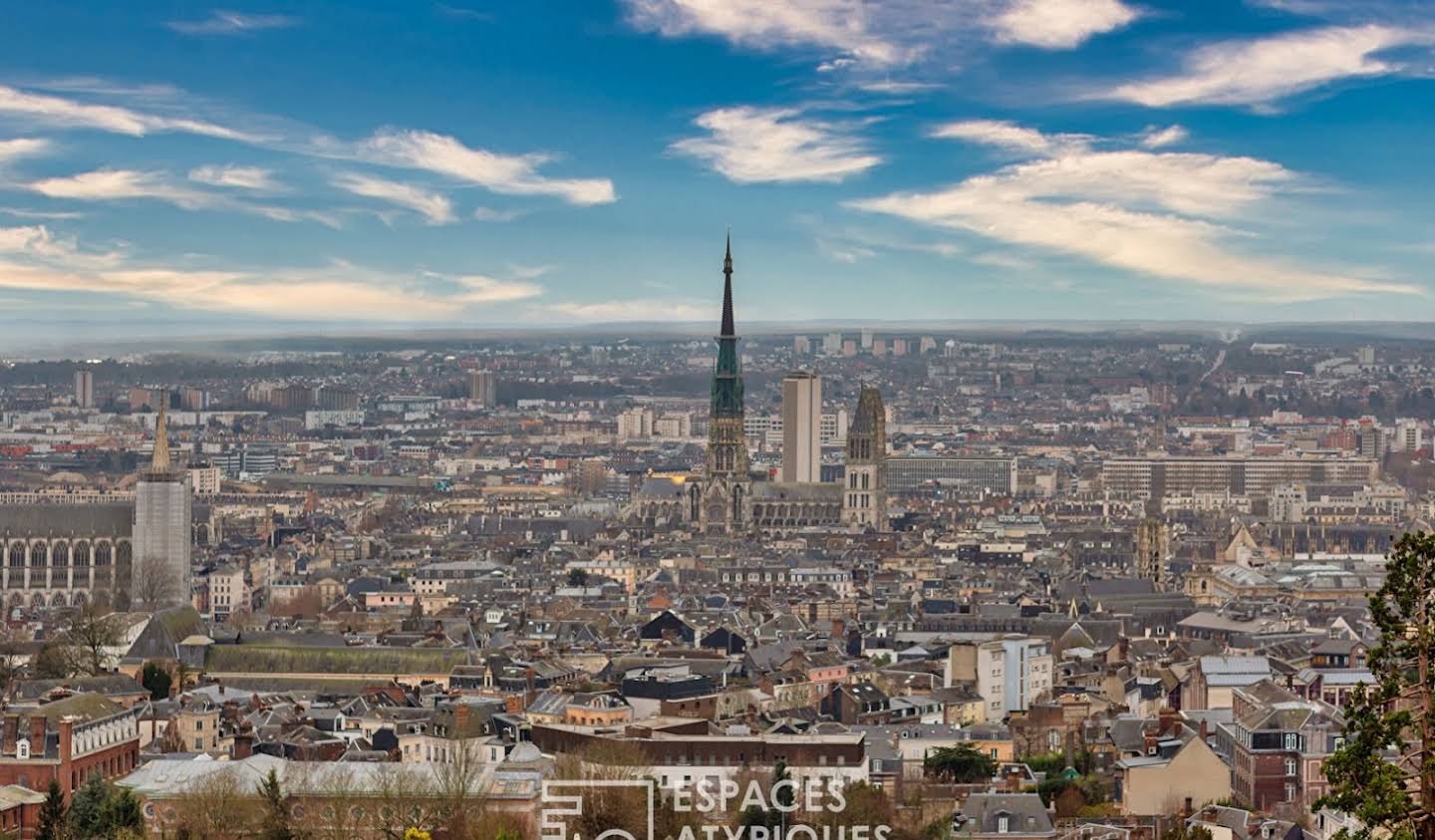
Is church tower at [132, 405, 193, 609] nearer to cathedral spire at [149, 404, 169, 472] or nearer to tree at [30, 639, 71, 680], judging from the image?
cathedral spire at [149, 404, 169, 472]

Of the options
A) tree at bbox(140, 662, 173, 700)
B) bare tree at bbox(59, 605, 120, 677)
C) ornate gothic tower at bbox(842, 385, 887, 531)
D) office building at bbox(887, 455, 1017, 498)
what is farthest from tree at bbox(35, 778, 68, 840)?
office building at bbox(887, 455, 1017, 498)

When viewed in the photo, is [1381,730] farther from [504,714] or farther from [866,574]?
[866,574]

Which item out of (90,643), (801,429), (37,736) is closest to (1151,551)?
(90,643)

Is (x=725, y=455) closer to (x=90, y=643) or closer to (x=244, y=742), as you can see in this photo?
(x=90, y=643)

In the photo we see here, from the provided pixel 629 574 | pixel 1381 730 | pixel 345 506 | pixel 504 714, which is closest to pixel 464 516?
pixel 345 506

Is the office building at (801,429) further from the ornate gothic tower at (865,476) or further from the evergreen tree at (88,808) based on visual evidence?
the evergreen tree at (88,808)

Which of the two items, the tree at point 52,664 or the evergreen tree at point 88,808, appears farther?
the tree at point 52,664

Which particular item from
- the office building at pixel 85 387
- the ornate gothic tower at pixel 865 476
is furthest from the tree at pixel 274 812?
the office building at pixel 85 387
